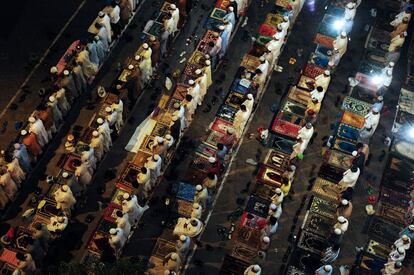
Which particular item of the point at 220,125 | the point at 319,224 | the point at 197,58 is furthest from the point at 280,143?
the point at 197,58

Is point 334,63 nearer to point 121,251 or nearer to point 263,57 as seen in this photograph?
point 263,57

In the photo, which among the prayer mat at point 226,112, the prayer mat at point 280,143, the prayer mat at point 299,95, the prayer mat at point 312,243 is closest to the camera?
the prayer mat at point 312,243

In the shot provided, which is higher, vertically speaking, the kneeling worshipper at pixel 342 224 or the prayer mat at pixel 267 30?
the prayer mat at pixel 267 30

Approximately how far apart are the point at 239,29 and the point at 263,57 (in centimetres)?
338

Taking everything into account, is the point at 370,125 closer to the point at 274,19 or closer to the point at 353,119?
the point at 353,119

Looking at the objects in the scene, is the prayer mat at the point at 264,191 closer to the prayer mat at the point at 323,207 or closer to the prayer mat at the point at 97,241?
the prayer mat at the point at 323,207

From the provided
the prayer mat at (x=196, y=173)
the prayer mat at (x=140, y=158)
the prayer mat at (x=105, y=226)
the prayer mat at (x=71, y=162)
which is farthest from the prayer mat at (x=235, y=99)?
the prayer mat at (x=105, y=226)

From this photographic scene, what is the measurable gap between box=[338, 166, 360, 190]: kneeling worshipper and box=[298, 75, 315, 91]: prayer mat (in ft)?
14.5

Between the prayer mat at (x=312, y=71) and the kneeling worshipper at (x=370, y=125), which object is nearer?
the kneeling worshipper at (x=370, y=125)

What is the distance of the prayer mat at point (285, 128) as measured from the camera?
2442cm

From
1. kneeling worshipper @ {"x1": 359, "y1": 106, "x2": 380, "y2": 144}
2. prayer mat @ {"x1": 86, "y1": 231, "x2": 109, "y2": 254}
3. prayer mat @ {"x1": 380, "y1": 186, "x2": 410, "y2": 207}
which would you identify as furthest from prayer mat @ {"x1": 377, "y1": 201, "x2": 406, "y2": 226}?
prayer mat @ {"x1": 86, "y1": 231, "x2": 109, "y2": 254}

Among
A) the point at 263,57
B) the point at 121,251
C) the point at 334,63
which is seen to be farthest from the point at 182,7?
the point at 121,251

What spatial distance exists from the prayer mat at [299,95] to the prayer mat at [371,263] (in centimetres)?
662

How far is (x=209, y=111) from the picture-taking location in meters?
25.1
